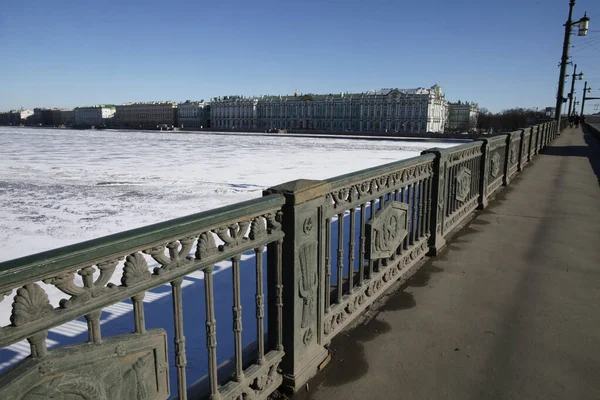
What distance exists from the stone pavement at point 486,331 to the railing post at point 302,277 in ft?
0.61

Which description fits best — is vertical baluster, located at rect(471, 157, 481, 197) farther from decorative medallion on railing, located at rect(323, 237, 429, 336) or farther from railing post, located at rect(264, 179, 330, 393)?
railing post, located at rect(264, 179, 330, 393)

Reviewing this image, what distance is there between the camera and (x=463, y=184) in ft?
22.7

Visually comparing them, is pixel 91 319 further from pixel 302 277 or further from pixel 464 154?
pixel 464 154

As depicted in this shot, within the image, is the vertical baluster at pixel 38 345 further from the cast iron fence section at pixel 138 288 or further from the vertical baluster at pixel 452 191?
the vertical baluster at pixel 452 191

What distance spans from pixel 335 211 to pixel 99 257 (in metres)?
1.85

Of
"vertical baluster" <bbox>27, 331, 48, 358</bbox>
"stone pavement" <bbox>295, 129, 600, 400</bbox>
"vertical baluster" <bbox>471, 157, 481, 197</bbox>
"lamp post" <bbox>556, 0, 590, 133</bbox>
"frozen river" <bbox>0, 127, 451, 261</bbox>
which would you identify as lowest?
"frozen river" <bbox>0, 127, 451, 261</bbox>

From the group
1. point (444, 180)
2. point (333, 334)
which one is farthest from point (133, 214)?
point (333, 334)

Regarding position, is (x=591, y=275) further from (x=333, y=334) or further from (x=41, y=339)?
(x=41, y=339)

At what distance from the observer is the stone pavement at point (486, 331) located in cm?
300

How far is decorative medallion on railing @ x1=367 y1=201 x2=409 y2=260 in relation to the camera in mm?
3902

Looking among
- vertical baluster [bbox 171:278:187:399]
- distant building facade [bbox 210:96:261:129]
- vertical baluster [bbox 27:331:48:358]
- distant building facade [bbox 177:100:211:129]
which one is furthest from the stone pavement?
distant building facade [bbox 177:100:211:129]

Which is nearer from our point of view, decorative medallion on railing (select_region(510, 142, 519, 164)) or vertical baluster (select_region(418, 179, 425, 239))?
vertical baluster (select_region(418, 179, 425, 239))

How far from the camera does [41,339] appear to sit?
1.52 metres

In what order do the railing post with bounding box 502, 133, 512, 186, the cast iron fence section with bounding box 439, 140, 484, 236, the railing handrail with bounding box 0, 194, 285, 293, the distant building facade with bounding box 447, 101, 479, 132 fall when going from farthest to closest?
the distant building facade with bounding box 447, 101, 479, 132
the railing post with bounding box 502, 133, 512, 186
the cast iron fence section with bounding box 439, 140, 484, 236
the railing handrail with bounding box 0, 194, 285, 293
